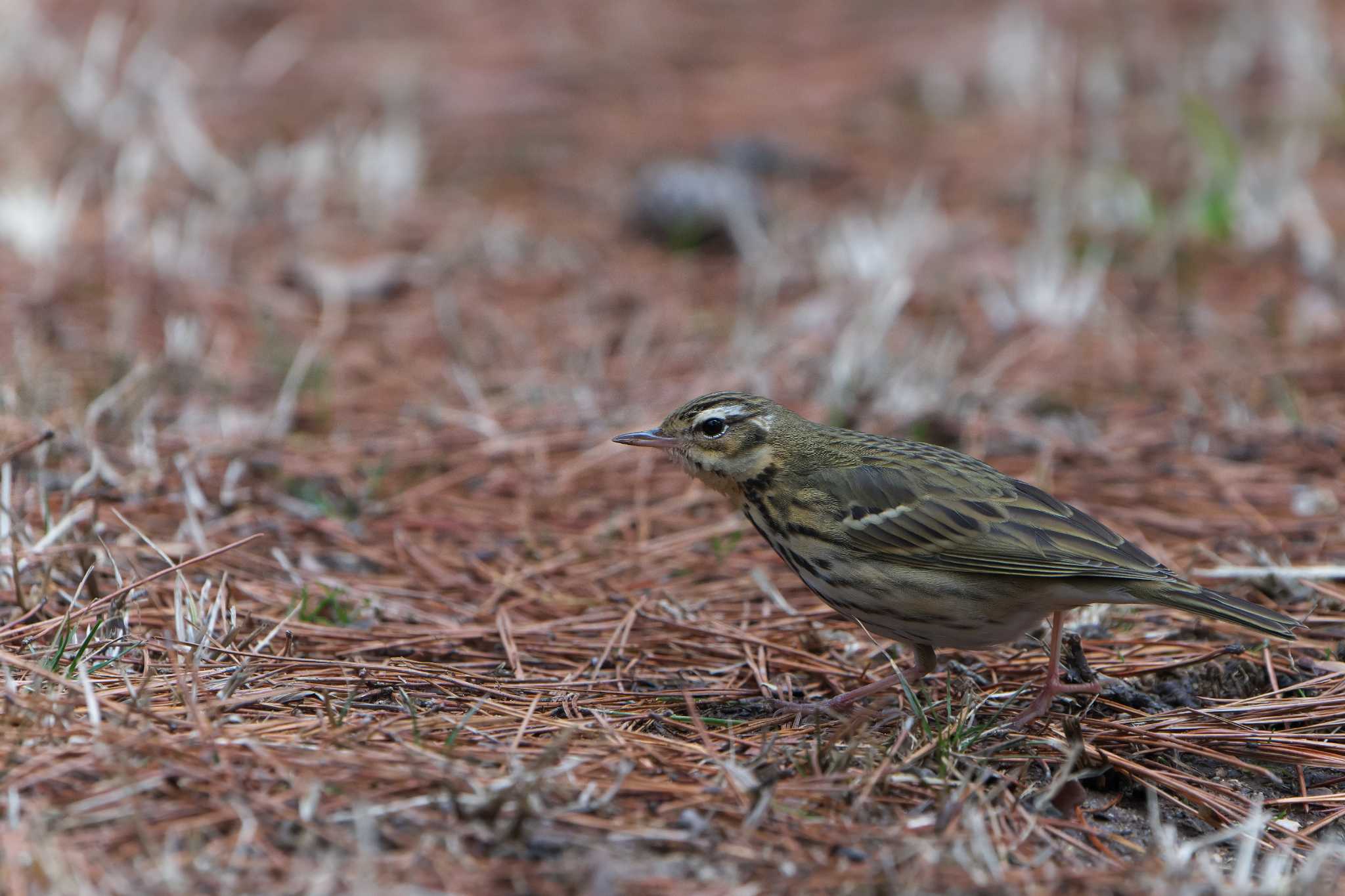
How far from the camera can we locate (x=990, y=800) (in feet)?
11.1

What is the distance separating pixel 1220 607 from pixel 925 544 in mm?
845

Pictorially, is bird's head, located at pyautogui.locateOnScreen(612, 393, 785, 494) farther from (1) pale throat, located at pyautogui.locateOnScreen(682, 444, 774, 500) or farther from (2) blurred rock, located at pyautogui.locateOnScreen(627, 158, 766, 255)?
Result: (2) blurred rock, located at pyautogui.locateOnScreen(627, 158, 766, 255)

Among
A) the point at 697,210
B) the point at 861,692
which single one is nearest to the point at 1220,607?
the point at 861,692

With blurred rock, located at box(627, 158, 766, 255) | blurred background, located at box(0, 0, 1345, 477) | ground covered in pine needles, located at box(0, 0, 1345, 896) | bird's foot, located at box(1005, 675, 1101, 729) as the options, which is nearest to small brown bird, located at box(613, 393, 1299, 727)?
bird's foot, located at box(1005, 675, 1101, 729)

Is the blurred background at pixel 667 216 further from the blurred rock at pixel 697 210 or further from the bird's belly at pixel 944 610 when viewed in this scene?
the bird's belly at pixel 944 610

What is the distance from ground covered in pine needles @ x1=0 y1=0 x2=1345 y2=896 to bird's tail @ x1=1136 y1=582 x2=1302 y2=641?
381mm

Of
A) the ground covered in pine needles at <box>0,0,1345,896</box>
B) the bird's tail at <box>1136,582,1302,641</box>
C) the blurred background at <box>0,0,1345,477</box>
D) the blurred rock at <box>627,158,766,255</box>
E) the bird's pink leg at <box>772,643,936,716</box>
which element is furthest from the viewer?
the blurred rock at <box>627,158,766,255</box>

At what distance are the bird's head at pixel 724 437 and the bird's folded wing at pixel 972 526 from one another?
0.25 meters

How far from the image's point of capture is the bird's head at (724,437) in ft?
15.2

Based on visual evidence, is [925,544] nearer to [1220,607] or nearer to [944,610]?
[944,610]

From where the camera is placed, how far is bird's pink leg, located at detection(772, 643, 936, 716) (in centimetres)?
394

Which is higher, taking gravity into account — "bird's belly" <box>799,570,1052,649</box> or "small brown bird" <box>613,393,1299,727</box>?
"small brown bird" <box>613,393,1299,727</box>

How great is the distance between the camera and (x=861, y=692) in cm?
405

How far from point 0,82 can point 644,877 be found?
9090 millimetres
